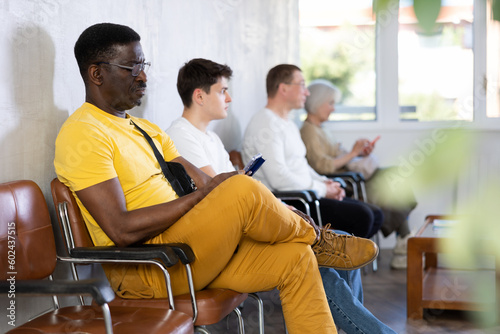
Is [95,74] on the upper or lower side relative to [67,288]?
upper

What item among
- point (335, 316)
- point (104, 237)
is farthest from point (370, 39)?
point (104, 237)

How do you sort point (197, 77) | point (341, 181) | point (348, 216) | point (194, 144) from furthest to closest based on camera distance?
point (341, 181) → point (348, 216) → point (197, 77) → point (194, 144)

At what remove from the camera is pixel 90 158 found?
1612 millimetres

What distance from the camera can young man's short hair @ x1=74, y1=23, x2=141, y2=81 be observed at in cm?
178

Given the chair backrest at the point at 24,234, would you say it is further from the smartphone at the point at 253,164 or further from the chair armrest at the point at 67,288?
the smartphone at the point at 253,164

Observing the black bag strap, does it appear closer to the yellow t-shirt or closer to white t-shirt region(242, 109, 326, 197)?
the yellow t-shirt

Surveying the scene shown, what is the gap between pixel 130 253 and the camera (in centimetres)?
155

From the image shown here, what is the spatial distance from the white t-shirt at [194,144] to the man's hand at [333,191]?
0.97 m

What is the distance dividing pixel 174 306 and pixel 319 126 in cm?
283

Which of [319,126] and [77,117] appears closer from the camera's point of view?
[77,117]

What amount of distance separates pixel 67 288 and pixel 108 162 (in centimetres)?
55

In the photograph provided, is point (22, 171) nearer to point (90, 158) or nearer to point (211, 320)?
point (90, 158)

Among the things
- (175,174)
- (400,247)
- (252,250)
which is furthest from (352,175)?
(252,250)

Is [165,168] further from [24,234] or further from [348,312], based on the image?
[348,312]
